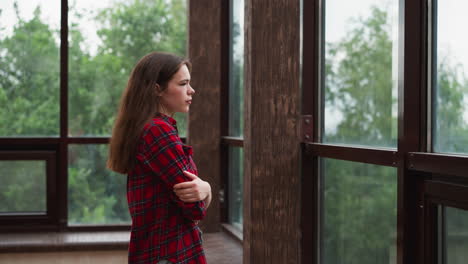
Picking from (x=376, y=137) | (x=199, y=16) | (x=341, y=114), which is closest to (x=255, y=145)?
(x=341, y=114)

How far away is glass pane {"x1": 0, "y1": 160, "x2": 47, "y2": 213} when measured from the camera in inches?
150

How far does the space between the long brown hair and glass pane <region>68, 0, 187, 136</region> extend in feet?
7.33

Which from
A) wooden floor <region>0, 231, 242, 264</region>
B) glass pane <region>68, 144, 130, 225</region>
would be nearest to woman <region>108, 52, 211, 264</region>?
→ wooden floor <region>0, 231, 242, 264</region>

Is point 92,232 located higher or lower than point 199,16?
lower

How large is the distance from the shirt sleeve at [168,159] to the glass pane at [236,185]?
5.77ft

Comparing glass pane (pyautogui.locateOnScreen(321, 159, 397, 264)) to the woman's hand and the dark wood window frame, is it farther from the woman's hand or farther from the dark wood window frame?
the woman's hand

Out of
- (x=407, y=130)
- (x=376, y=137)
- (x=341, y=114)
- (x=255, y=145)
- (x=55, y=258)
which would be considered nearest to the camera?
(x=407, y=130)

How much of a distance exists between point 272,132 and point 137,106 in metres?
0.75

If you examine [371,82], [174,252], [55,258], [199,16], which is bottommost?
[55,258]

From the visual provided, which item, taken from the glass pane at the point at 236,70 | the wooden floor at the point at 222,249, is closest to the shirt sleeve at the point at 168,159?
the wooden floor at the point at 222,249

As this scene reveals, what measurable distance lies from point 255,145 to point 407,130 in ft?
2.62

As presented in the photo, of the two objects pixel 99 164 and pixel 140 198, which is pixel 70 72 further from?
pixel 140 198

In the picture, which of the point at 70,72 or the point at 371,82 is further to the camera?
the point at 70,72

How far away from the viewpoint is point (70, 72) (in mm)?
3912
